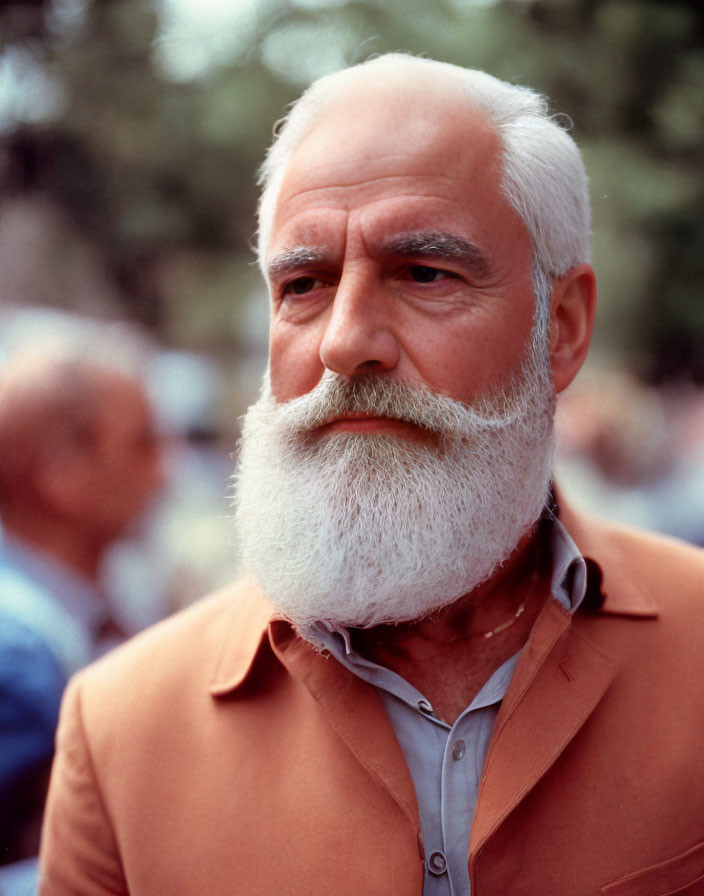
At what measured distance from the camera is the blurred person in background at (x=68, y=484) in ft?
9.66

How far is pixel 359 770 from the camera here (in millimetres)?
1726

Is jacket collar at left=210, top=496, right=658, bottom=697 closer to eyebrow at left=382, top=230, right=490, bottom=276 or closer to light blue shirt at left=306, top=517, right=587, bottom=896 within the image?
light blue shirt at left=306, top=517, right=587, bottom=896

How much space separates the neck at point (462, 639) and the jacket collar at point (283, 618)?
0.40 feet

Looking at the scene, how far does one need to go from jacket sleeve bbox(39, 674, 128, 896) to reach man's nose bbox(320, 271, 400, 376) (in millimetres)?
1089

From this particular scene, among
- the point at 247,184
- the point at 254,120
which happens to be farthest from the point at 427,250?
the point at 247,184

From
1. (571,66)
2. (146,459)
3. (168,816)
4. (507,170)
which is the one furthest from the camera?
(571,66)

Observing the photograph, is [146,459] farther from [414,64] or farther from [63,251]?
[63,251]

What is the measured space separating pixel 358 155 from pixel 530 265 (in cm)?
48

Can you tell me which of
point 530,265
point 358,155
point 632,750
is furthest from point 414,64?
point 632,750

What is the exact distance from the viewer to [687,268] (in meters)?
5.02

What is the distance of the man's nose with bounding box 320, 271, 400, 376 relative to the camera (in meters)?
1.75

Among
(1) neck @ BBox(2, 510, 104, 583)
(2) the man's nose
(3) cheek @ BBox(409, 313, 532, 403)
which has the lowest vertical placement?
(1) neck @ BBox(2, 510, 104, 583)

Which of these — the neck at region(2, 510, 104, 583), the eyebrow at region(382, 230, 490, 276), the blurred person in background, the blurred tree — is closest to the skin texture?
the eyebrow at region(382, 230, 490, 276)

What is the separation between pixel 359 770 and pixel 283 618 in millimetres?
372
